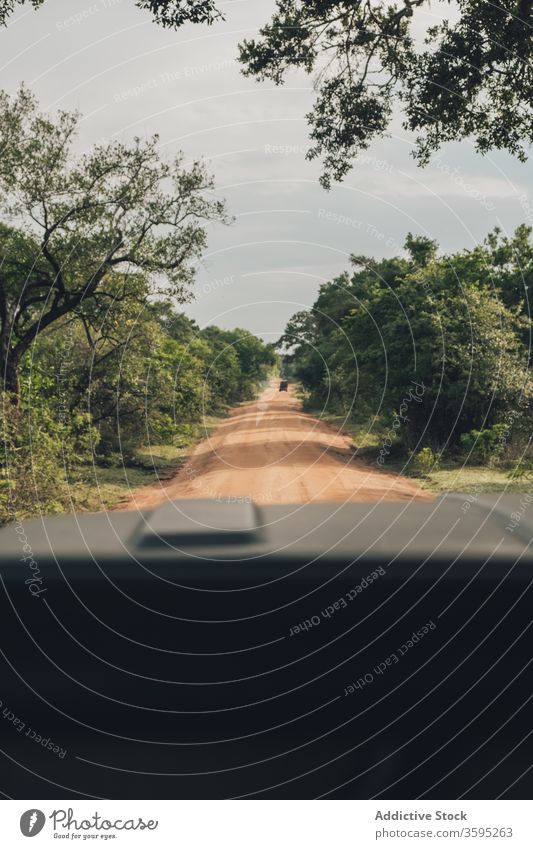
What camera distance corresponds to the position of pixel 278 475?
1855 centimetres

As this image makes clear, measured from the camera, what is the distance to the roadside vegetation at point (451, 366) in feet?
63.3

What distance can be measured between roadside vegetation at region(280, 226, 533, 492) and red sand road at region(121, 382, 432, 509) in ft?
3.62

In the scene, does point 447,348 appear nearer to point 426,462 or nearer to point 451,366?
point 451,366

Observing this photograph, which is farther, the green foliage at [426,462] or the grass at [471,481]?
the green foliage at [426,462]

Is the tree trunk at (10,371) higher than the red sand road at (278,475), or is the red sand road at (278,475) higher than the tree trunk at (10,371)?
the tree trunk at (10,371)

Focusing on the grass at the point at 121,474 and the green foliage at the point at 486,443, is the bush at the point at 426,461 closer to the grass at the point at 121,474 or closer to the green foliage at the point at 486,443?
the green foliage at the point at 486,443

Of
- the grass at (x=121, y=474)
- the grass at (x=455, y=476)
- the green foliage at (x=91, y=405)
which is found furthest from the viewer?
the grass at (x=455, y=476)

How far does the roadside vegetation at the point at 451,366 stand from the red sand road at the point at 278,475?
3.62 feet

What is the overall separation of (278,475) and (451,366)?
577cm

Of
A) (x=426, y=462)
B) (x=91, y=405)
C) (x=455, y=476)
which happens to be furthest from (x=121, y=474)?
(x=455, y=476)

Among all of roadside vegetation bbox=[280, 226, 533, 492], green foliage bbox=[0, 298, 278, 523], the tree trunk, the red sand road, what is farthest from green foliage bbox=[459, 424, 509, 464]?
the tree trunk

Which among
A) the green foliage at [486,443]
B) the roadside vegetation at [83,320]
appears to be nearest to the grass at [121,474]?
the roadside vegetation at [83,320]

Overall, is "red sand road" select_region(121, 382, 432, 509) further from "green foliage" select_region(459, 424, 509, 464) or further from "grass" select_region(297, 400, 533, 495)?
"green foliage" select_region(459, 424, 509, 464)

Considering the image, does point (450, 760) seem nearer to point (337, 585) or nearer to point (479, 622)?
point (479, 622)
